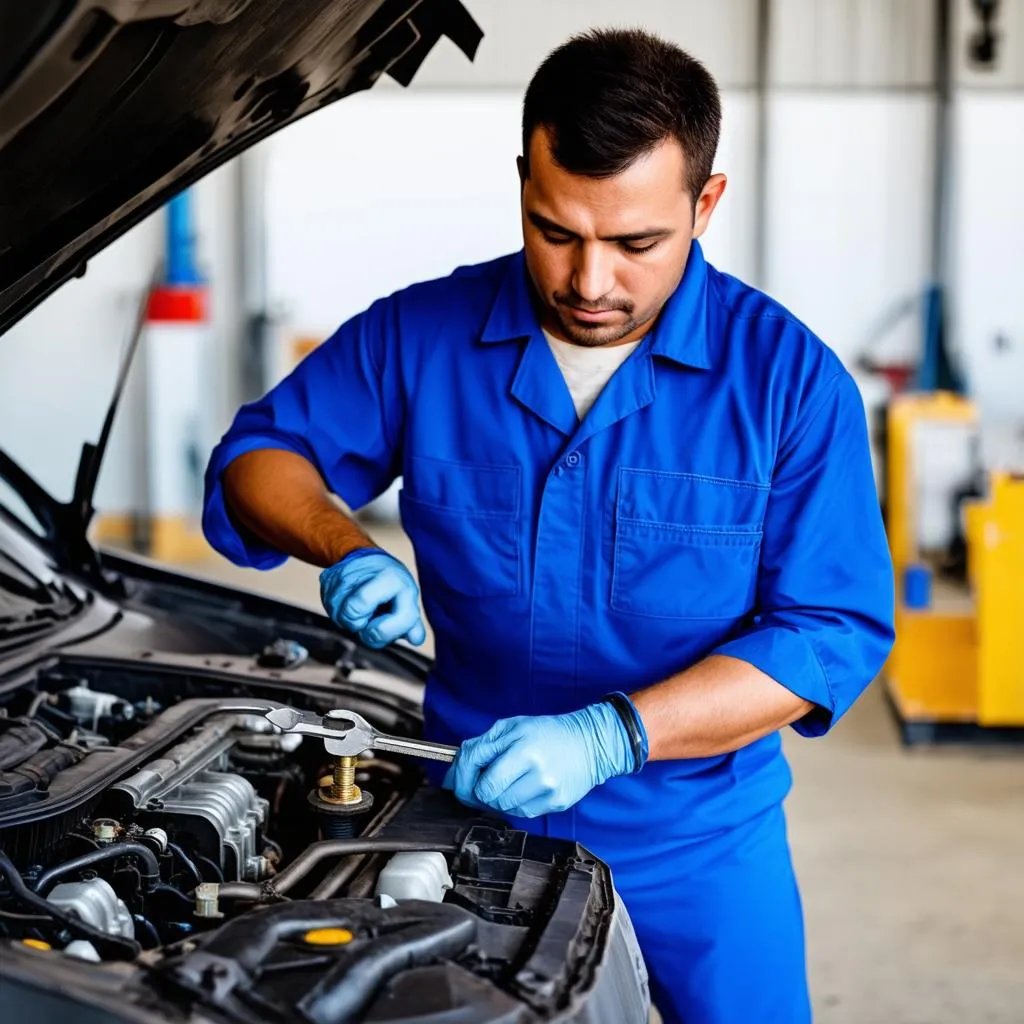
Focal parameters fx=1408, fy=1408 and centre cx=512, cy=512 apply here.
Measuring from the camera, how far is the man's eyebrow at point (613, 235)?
5.41 ft

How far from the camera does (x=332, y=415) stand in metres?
2.00

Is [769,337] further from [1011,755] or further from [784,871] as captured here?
[1011,755]

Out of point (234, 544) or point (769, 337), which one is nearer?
point (769, 337)

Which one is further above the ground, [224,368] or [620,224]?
[620,224]

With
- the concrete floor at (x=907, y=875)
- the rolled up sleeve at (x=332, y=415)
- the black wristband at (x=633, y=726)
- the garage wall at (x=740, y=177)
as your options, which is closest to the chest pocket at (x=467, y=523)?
the rolled up sleeve at (x=332, y=415)

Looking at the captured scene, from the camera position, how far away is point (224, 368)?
804 centimetres

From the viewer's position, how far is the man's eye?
1.67 meters

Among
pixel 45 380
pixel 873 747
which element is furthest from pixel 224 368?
pixel 873 747

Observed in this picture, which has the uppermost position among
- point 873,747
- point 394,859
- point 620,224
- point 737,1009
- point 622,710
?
point 620,224

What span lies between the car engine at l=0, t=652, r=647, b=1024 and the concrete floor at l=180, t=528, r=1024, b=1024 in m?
1.56

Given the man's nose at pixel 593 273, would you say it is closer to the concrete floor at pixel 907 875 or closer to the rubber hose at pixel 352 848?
the rubber hose at pixel 352 848

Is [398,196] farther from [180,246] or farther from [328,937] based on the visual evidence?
[328,937]

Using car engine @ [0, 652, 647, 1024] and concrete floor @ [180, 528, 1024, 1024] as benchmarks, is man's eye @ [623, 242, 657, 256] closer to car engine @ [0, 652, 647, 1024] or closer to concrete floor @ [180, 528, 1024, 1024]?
car engine @ [0, 652, 647, 1024]

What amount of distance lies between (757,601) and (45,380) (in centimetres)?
612
